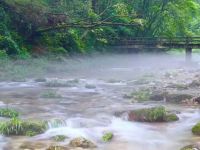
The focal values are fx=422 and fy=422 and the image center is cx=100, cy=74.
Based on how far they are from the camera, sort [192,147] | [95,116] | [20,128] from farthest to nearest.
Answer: [95,116]
[20,128]
[192,147]

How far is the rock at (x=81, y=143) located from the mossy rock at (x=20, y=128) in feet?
4.30

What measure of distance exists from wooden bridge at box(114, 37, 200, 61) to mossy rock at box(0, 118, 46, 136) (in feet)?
103

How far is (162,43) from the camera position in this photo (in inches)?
1645

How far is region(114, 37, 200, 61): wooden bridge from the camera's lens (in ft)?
136

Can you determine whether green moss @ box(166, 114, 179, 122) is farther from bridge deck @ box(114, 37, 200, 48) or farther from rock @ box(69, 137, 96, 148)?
bridge deck @ box(114, 37, 200, 48)

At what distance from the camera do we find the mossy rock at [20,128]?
11.0 meters

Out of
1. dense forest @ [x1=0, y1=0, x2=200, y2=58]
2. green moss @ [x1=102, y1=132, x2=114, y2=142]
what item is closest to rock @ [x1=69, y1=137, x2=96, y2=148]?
green moss @ [x1=102, y1=132, x2=114, y2=142]

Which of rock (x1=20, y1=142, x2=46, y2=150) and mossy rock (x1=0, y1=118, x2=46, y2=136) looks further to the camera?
mossy rock (x1=0, y1=118, x2=46, y2=136)

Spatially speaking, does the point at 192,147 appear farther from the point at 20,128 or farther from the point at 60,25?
the point at 60,25

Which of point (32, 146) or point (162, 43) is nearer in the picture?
point (32, 146)

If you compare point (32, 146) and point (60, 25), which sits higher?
point (60, 25)

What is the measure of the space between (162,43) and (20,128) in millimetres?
32093

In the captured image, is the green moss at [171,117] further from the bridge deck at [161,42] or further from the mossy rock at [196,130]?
the bridge deck at [161,42]

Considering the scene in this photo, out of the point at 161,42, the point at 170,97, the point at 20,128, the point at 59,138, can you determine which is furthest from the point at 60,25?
the point at 59,138
